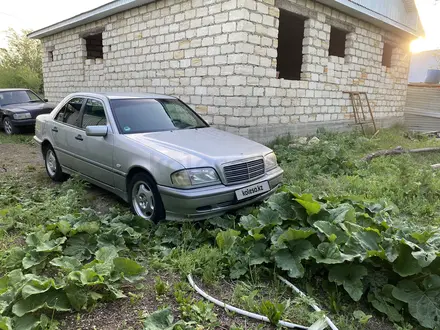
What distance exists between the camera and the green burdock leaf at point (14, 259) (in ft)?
9.68

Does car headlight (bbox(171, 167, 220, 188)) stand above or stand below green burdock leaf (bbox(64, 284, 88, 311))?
above

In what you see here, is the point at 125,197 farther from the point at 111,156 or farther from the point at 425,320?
the point at 425,320

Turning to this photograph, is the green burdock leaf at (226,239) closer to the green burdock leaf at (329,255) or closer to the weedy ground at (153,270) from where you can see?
the weedy ground at (153,270)

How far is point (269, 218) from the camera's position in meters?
3.37

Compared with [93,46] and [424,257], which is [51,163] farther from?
[93,46]

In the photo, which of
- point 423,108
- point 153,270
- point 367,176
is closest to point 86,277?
point 153,270

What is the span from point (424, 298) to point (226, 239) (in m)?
1.68

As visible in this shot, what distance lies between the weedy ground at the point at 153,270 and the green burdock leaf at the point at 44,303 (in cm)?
1

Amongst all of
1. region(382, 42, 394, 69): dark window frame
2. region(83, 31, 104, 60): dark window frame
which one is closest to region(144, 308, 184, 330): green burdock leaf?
region(83, 31, 104, 60): dark window frame

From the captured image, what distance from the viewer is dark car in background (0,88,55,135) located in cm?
1062

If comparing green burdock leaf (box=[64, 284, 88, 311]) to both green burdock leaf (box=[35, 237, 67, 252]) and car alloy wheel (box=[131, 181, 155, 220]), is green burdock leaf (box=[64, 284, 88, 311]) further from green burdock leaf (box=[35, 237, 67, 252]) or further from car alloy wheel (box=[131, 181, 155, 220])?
car alloy wheel (box=[131, 181, 155, 220])

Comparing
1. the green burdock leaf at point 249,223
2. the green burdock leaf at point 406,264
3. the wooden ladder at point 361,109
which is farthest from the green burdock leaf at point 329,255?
the wooden ladder at point 361,109

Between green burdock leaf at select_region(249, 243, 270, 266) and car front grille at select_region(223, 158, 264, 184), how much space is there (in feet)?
2.90

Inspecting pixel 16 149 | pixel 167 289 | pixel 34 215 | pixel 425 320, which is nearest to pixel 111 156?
pixel 34 215
